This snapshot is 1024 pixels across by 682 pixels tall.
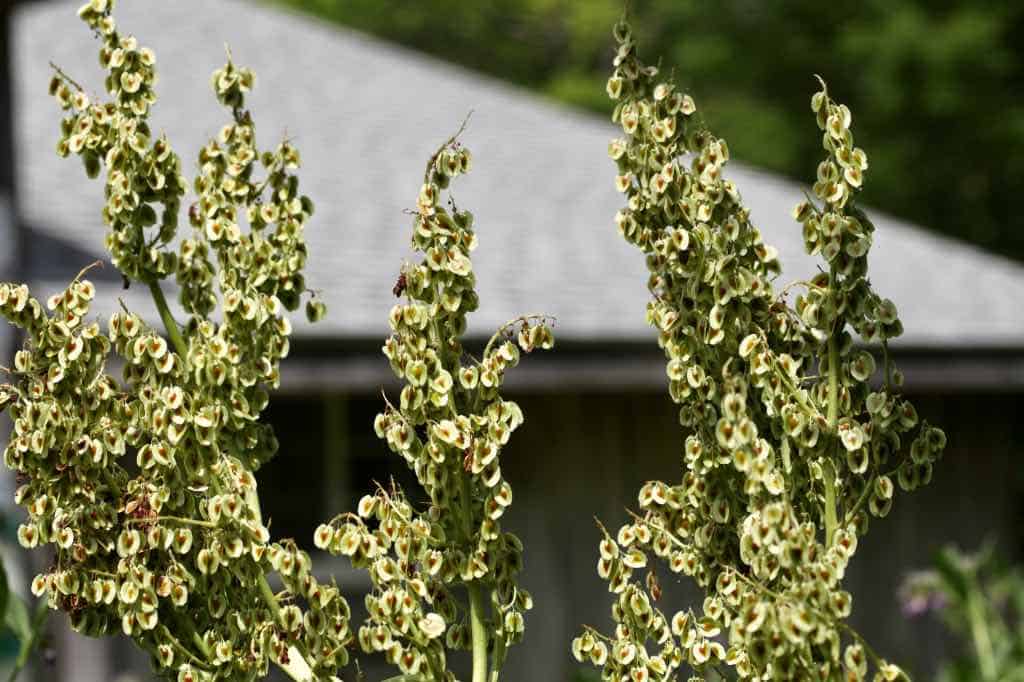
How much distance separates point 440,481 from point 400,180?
8242 mm

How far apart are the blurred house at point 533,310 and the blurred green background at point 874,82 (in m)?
7.51

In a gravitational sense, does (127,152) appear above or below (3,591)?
above

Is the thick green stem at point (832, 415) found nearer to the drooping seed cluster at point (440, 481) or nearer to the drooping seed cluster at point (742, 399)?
the drooping seed cluster at point (742, 399)

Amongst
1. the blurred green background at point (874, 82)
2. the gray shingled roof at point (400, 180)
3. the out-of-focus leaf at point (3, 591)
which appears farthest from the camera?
the blurred green background at point (874, 82)

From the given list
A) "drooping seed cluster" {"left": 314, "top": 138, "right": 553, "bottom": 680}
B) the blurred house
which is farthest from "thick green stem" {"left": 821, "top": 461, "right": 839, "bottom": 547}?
the blurred house

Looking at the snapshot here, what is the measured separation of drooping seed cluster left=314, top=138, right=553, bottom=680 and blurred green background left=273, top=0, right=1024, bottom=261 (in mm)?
17690

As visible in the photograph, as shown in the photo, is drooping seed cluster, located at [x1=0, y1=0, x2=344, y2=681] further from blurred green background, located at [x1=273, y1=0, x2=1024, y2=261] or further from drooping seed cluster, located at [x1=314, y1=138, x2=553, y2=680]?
blurred green background, located at [x1=273, y1=0, x2=1024, y2=261]

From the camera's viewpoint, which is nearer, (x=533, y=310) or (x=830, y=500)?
(x=830, y=500)

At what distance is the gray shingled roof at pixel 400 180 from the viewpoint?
7684mm

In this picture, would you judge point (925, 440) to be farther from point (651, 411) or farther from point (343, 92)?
point (343, 92)

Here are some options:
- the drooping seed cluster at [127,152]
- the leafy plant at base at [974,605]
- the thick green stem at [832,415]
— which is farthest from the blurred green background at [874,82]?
the thick green stem at [832,415]

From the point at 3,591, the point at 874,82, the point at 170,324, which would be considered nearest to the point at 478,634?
the point at 170,324

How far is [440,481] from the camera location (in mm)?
1564

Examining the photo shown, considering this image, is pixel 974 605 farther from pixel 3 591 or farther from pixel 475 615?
pixel 3 591
